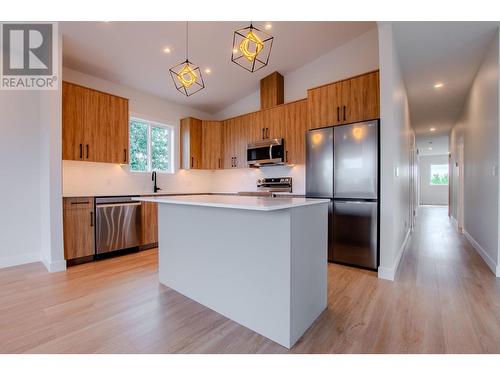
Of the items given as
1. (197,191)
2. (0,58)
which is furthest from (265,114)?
(0,58)

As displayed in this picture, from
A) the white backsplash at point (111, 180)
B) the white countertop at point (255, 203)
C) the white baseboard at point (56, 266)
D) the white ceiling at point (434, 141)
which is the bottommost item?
the white baseboard at point (56, 266)

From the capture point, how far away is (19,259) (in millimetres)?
3330

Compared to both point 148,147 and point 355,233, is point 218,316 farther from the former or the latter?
point 148,147

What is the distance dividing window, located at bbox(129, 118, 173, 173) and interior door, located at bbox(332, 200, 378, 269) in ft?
11.4

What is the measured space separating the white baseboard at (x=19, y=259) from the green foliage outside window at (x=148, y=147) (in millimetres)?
1872

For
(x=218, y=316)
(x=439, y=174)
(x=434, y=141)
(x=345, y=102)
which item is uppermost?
(x=434, y=141)

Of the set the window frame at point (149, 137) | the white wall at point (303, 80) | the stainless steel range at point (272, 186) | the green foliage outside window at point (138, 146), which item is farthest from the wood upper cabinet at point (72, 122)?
the white wall at point (303, 80)

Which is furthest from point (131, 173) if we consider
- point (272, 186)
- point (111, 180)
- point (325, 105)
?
point (325, 105)

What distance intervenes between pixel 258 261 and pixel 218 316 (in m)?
0.66

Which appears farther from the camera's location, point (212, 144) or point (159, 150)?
point (212, 144)

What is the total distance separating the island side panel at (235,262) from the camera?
1613 mm

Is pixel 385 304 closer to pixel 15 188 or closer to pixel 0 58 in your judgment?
pixel 15 188

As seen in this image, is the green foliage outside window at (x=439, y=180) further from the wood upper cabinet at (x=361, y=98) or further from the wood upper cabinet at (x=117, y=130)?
the wood upper cabinet at (x=117, y=130)

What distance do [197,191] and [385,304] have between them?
4.30 m
